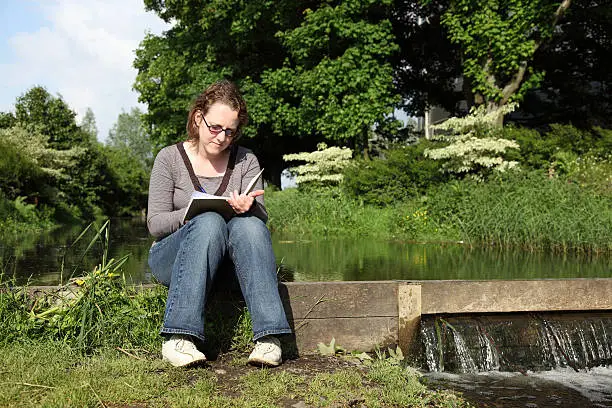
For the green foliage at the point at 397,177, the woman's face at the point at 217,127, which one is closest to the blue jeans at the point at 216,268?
the woman's face at the point at 217,127

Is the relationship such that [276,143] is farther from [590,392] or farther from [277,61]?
[590,392]

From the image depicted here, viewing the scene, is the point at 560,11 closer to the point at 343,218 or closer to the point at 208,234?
the point at 343,218

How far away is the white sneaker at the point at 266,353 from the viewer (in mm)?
2880

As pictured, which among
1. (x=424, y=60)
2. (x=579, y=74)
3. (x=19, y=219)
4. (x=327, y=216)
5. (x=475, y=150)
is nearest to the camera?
(x=475, y=150)

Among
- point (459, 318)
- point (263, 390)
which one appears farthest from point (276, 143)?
point (263, 390)

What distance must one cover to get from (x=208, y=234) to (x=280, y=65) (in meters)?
19.4

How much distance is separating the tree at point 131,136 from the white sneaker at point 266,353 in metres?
78.1

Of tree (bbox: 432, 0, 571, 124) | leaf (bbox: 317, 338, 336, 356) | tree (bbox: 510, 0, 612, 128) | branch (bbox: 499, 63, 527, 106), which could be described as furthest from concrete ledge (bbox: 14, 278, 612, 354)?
tree (bbox: 510, 0, 612, 128)

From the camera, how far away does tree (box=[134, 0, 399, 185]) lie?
54.7 ft

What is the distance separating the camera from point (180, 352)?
2787mm

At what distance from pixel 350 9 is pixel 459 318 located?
14091 millimetres

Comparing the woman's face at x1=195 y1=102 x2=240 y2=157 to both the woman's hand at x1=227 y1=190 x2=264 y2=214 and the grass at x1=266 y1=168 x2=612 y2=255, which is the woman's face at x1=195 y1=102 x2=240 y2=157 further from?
the grass at x1=266 y1=168 x2=612 y2=255

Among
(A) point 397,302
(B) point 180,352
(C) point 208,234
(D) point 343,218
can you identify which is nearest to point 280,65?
(D) point 343,218

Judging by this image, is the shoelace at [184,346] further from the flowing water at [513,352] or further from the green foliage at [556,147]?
the green foliage at [556,147]
